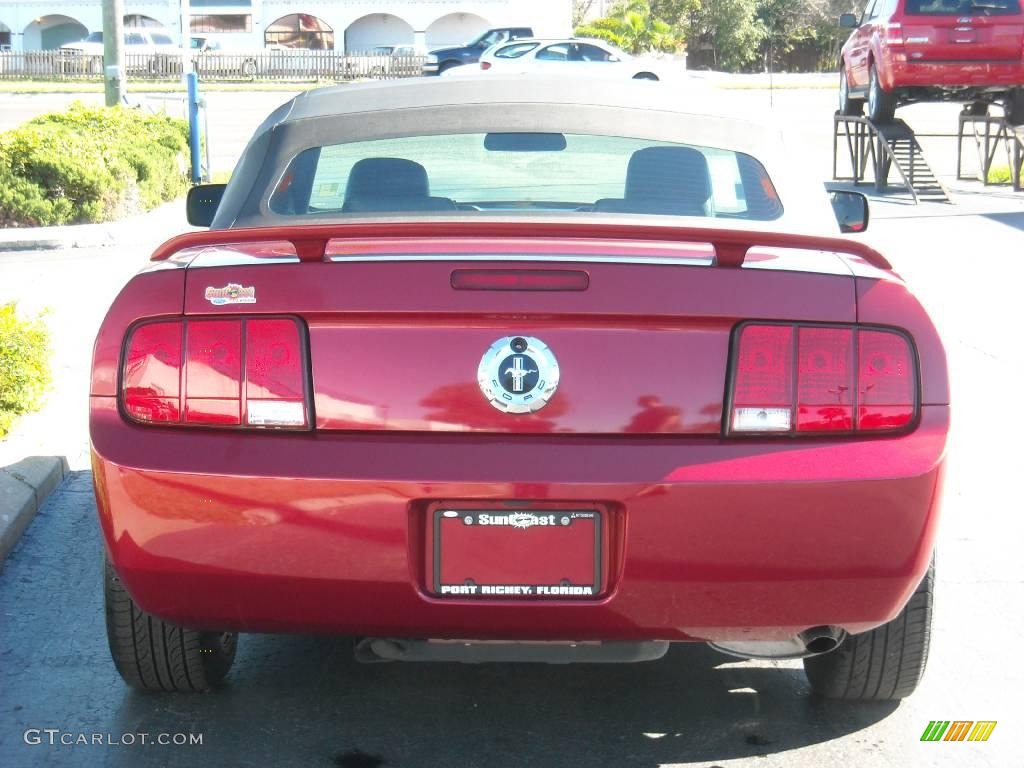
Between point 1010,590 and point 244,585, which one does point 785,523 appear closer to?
point 244,585

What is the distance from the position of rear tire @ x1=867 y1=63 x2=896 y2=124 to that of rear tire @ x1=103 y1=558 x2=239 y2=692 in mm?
17047

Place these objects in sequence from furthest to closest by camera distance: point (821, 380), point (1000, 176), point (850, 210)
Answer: point (1000, 176) → point (850, 210) → point (821, 380)

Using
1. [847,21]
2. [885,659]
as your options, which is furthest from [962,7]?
[885,659]

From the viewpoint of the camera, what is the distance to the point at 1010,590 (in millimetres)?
4902

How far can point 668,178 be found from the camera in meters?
4.27

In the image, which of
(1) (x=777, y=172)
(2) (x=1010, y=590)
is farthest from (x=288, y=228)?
(2) (x=1010, y=590)

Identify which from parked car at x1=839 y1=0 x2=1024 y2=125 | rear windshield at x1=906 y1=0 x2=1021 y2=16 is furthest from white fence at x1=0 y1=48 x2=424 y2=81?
rear windshield at x1=906 y1=0 x2=1021 y2=16

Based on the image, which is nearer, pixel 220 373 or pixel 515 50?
pixel 220 373

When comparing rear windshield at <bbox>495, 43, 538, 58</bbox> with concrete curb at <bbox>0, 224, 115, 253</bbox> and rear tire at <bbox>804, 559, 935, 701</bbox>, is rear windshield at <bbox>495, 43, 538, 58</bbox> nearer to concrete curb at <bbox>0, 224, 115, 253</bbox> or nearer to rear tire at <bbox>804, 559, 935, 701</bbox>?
concrete curb at <bbox>0, 224, 115, 253</bbox>

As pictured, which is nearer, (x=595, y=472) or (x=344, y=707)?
(x=595, y=472)

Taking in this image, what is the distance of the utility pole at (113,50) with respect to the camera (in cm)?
1973

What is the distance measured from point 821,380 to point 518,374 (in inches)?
26.8

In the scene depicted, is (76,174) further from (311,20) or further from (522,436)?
(311,20)

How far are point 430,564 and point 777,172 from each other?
183 centimetres
